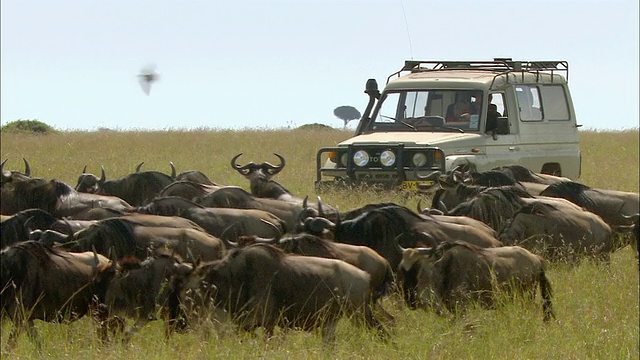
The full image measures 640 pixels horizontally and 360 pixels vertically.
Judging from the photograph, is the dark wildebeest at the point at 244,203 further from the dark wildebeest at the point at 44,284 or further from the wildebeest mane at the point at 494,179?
the dark wildebeest at the point at 44,284

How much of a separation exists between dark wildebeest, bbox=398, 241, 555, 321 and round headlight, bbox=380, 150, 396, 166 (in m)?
5.41

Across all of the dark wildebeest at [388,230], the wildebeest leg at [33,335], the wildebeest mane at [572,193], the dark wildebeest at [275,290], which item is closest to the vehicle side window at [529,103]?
the wildebeest mane at [572,193]

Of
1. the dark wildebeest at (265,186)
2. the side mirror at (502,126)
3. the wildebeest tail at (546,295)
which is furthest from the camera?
the side mirror at (502,126)

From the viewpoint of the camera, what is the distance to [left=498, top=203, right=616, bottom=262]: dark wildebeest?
360 inches

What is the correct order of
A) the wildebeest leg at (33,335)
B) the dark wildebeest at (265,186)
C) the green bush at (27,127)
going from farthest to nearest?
the green bush at (27,127), the dark wildebeest at (265,186), the wildebeest leg at (33,335)

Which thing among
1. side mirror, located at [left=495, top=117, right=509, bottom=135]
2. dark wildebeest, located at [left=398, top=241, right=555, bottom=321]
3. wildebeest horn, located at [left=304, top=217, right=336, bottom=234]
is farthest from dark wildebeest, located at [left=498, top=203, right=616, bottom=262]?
side mirror, located at [left=495, top=117, right=509, bottom=135]

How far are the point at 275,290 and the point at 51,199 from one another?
4.16m

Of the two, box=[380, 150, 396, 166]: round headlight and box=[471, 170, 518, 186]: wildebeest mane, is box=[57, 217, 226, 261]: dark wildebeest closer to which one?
box=[471, 170, 518, 186]: wildebeest mane

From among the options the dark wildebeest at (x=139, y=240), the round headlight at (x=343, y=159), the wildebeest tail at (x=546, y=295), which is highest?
the round headlight at (x=343, y=159)

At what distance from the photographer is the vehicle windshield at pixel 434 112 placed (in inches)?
535

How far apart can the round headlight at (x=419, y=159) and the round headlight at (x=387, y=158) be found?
22 centimetres

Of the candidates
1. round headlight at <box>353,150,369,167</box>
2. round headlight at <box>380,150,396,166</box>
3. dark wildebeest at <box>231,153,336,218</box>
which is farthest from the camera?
round headlight at <box>353,150,369,167</box>

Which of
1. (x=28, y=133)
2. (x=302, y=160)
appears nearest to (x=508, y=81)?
(x=302, y=160)

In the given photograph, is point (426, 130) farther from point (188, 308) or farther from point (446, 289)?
point (188, 308)
